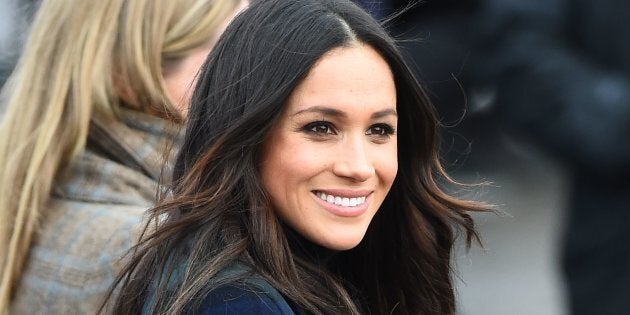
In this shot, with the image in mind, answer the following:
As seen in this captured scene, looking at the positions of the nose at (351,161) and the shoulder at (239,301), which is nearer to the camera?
the shoulder at (239,301)

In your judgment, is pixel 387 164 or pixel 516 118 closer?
pixel 387 164

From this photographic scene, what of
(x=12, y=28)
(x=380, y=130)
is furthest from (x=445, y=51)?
(x=380, y=130)

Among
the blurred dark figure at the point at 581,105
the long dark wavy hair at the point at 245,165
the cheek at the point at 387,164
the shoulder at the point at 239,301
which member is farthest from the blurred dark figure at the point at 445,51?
the shoulder at the point at 239,301

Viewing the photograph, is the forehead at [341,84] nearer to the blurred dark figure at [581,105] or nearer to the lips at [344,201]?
the lips at [344,201]

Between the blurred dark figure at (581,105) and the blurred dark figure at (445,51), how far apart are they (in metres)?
0.21

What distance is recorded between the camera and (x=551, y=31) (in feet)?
10.8

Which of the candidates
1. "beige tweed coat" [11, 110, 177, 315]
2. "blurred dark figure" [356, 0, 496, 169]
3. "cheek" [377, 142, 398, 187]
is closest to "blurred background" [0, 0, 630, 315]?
"blurred dark figure" [356, 0, 496, 169]

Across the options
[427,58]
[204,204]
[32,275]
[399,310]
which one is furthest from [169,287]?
[427,58]

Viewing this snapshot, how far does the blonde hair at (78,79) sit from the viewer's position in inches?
94.1

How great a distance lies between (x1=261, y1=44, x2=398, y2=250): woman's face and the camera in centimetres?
176

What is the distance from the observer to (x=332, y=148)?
1766 millimetres

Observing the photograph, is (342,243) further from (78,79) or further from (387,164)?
(78,79)

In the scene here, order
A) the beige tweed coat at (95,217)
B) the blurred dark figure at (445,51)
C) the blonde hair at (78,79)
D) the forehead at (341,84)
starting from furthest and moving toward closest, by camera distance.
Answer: the blurred dark figure at (445,51) < the blonde hair at (78,79) < the beige tweed coat at (95,217) < the forehead at (341,84)

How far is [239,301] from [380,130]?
369 millimetres
